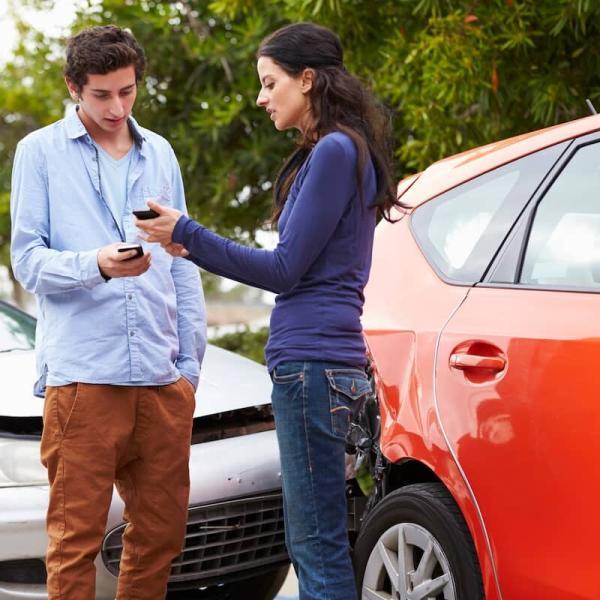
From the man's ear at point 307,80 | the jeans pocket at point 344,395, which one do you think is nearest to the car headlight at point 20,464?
the jeans pocket at point 344,395

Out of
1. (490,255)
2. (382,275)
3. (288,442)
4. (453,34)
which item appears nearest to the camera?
(288,442)

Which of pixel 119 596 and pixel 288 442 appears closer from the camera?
pixel 288 442

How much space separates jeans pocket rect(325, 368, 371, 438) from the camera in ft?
→ 9.21

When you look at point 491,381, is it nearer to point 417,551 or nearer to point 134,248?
point 417,551

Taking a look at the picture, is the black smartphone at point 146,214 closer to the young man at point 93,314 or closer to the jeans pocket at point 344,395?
the young man at point 93,314

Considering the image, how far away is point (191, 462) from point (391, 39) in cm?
322

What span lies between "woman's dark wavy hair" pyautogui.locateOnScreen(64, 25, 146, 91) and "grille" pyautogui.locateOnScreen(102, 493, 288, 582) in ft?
4.62

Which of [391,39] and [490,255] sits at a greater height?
[391,39]

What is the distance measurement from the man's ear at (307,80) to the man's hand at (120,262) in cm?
59

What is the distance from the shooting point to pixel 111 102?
327 cm

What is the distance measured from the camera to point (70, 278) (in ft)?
10.3

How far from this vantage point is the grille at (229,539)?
12.6ft

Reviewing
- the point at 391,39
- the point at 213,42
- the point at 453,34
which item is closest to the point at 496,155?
the point at 453,34

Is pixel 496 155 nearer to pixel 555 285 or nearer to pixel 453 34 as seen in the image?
pixel 555 285
